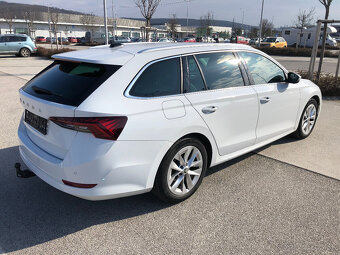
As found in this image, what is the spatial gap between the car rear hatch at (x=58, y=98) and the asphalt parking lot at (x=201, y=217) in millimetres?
725

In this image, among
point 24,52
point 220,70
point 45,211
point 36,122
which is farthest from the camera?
point 24,52

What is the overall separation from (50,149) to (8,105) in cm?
565

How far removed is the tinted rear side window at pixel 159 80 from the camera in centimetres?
286

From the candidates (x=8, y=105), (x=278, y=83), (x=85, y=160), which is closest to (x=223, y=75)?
(x=278, y=83)

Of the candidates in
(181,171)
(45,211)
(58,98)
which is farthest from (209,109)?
(45,211)

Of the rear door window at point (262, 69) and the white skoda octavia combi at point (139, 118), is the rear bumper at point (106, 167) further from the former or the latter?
the rear door window at point (262, 69)

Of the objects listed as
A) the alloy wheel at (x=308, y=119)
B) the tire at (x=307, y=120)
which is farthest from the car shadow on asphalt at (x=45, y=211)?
the alloy wheel at (x=308, y=119)

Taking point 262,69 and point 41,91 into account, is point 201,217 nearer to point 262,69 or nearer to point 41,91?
point 41,91

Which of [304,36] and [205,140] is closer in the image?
[205,140]

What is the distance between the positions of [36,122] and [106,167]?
0.96m

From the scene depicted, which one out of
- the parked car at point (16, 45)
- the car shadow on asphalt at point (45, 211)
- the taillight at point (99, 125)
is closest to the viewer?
the taillight at point (99, 125)

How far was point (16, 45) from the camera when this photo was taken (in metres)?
22.7

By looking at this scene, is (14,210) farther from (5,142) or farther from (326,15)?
(326,15)

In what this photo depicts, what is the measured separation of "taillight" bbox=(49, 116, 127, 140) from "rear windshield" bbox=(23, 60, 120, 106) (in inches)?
6.2
